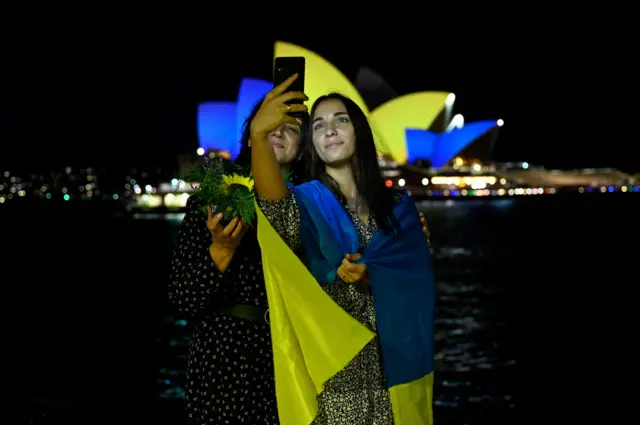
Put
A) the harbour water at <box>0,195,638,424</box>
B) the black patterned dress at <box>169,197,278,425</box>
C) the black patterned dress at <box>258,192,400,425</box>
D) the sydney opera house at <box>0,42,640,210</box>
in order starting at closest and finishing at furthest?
1. the black patterned dress at <box>258,192,400,425</box>
2. the black patterned dress at <box>169,197,278,425</box>
3. the harbour water at <box>0,195,638,424</box>
4. the sydney opera house at <box>0,42,640,210</box>

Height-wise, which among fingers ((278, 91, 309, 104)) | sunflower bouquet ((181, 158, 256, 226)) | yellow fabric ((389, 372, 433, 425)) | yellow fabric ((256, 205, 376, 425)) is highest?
fingers ((278, 91, 309, 104))

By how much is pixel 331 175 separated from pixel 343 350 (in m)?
0.55

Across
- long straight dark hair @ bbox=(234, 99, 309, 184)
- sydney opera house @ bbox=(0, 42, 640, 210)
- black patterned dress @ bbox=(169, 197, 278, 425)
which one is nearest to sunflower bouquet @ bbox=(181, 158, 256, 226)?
black patterned dress @ bbox=(169, 197, 278, 425)

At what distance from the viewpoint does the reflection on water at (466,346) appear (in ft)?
16.6

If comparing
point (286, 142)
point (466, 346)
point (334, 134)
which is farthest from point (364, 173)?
point (466, 346)

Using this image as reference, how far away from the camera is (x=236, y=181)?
7.57ft

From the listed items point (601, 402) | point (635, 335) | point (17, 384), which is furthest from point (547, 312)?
point (17, 384)

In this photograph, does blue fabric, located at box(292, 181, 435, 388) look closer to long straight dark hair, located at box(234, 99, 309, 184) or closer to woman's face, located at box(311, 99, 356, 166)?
woman's face, located at box(311, 99, 356, 166)

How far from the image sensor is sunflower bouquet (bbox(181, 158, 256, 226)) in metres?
2.24

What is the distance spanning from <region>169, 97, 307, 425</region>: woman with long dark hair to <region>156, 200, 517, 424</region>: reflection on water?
258 cm

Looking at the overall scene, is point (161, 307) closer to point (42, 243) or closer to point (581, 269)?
point (581, 269)

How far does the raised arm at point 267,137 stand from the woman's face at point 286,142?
1.47 feet

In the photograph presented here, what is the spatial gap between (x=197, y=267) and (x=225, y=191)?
26 centimetres

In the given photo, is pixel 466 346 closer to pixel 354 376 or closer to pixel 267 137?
pixel 354 376
